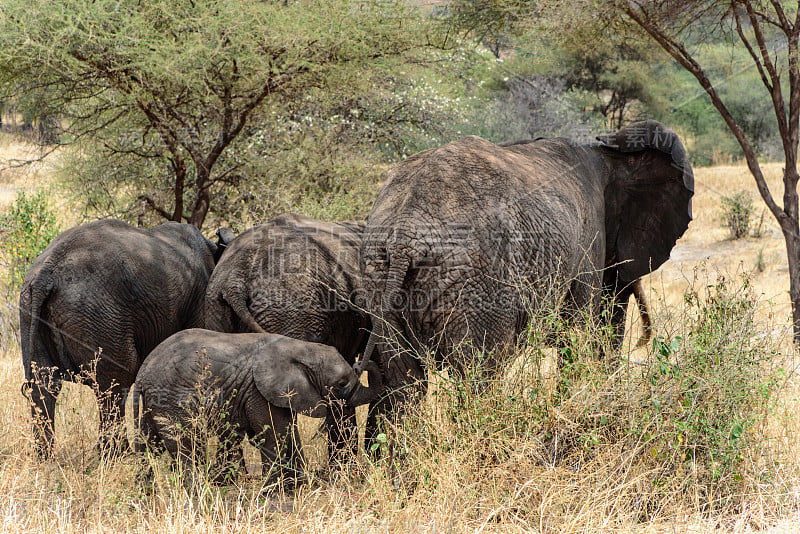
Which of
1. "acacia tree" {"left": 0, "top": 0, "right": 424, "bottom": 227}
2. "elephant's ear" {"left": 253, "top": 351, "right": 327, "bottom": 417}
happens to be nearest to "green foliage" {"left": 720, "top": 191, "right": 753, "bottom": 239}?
"acacia tree" {"left": 0, "top": 0, "right": 424, "bottom": 227}

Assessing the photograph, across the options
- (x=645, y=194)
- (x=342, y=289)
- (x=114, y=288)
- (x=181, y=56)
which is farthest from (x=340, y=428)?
(x=181, y=56)

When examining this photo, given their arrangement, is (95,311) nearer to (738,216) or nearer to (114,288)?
(114,288)

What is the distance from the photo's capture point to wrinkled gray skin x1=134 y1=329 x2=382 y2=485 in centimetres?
477

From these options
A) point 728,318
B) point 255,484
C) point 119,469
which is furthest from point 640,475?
point 119,469

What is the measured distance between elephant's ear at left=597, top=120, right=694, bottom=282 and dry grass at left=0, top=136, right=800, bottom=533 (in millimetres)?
1855

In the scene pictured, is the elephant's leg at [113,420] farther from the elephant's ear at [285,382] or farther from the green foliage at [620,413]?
the green foliage at [620,413]

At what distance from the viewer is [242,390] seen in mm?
4926

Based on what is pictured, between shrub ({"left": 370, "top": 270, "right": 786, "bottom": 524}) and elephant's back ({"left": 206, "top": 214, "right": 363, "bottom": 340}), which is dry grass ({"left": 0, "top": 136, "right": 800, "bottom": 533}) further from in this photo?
elephant's back ({"left": 206, "top": 214, "right": 363, "bottom": 340})

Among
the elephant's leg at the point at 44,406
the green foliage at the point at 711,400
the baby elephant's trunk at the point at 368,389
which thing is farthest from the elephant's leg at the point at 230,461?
the green foliage at the point at 711,400

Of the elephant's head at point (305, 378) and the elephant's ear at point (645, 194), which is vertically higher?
the elephant's ear at point (645, 194)

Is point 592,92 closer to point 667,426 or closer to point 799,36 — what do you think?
point 799,36

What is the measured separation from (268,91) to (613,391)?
6.43 meters

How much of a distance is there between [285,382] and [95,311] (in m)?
1.52

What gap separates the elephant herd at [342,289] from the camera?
4594 mm
